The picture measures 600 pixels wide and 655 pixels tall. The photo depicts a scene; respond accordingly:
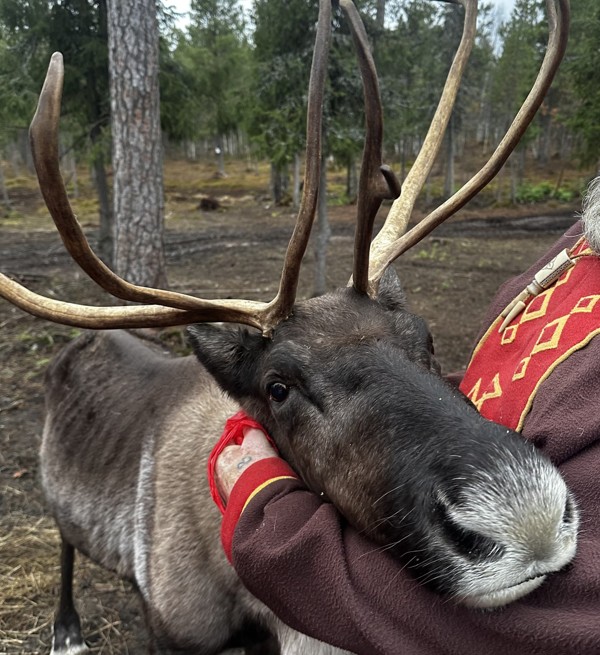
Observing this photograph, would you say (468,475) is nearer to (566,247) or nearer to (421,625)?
(421,625)

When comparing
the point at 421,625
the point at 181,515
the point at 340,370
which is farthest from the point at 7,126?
the point at 421,625

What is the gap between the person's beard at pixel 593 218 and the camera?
1.81m

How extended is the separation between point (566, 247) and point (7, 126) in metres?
12.5

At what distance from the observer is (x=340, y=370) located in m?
1.94

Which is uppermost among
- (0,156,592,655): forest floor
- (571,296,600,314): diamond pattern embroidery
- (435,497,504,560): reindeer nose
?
A: (571,296,600,314): diamond pattern embroidery

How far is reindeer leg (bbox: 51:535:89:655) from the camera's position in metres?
3.79

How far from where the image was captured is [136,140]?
720cm

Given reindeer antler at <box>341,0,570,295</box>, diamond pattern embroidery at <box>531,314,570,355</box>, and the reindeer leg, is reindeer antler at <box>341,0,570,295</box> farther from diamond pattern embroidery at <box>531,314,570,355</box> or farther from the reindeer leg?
the reindeer leg

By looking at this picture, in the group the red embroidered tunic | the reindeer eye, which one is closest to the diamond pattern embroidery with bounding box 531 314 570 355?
the red embroidered tunic

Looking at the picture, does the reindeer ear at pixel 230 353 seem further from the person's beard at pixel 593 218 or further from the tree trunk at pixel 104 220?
the tree trunk at pixel 104 220

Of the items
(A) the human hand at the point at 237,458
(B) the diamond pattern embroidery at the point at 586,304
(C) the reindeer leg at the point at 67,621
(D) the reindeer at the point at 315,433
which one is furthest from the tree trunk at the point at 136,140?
(B) the diamond pattern embroidery at the point at 586,304

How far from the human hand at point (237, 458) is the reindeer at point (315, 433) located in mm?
104

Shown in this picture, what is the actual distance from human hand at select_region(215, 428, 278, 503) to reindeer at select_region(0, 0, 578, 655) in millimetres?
104

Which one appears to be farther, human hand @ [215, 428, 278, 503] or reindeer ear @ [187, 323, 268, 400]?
reindeer ear @ [187, 323, 268, 400]
